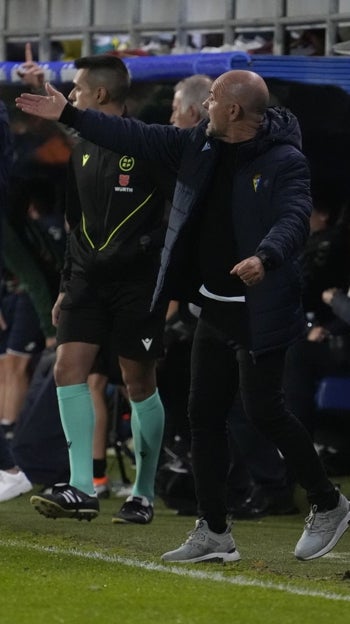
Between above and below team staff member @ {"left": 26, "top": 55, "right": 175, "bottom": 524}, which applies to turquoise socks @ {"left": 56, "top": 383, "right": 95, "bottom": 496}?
below

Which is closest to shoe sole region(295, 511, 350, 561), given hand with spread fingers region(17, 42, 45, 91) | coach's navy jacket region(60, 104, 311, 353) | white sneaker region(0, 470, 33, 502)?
coach's navy jacket region(60, 104, 311, 353)

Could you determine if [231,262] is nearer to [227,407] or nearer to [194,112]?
[227,407]

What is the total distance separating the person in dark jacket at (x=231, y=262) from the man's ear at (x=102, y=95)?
1522mm

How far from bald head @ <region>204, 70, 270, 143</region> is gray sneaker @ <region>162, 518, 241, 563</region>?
161 centimetres

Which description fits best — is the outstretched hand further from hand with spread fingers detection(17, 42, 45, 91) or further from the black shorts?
hand with spread fingers detection(17, 42, 45, 91)

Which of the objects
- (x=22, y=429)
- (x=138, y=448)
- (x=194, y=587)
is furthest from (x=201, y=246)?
(x=22, y=429)

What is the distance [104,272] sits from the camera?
868cm

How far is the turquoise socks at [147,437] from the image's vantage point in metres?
8.94

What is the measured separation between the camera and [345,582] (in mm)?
6766

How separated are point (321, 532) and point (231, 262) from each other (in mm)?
1184

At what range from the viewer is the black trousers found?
7.05 metres

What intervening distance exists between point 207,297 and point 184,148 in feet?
2.01

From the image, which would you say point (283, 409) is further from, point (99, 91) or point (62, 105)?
point (99, 91)

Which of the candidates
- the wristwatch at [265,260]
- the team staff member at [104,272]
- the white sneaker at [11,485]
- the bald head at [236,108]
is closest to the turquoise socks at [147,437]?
the team staff member at [104,272]
